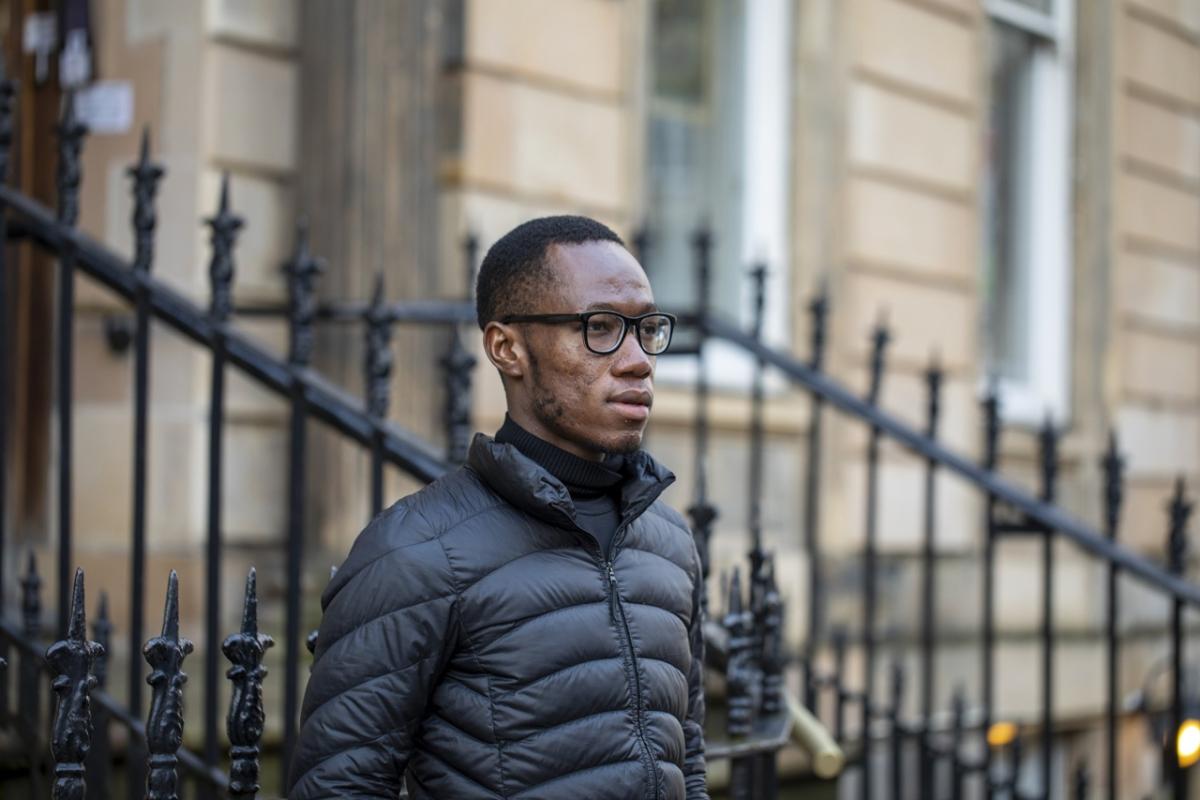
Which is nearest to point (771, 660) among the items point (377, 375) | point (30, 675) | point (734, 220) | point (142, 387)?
point (377, 375)

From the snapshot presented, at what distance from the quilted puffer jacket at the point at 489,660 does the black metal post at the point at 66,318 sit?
154cm

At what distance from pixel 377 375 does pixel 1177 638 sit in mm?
2398

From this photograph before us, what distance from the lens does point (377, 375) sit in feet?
11.7

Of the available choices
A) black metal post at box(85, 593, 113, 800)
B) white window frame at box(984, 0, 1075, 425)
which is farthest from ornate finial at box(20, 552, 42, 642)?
white window frame at box(984, 0, 1075, 425)

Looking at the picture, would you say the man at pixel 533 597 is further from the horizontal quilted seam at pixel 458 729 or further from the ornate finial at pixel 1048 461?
the ornate finial at pixel 1048 461

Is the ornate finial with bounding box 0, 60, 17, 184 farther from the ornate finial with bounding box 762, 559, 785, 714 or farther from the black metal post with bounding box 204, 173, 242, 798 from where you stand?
the ornate finial with bounding box 762, 559, 785, 714

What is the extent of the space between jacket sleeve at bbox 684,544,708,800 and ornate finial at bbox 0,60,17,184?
1872mm

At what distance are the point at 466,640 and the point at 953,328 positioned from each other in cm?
628

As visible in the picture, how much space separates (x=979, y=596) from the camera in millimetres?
8227

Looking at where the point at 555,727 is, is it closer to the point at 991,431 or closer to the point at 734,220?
the point at 991,431

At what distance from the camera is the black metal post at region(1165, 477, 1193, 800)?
15.3 feet

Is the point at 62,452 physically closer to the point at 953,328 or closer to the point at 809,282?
the point at 809,282

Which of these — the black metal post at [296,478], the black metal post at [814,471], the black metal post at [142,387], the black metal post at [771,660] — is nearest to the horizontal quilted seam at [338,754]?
the black metal post at [296,478]

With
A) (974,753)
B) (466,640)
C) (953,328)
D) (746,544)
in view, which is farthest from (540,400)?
(974,753)
